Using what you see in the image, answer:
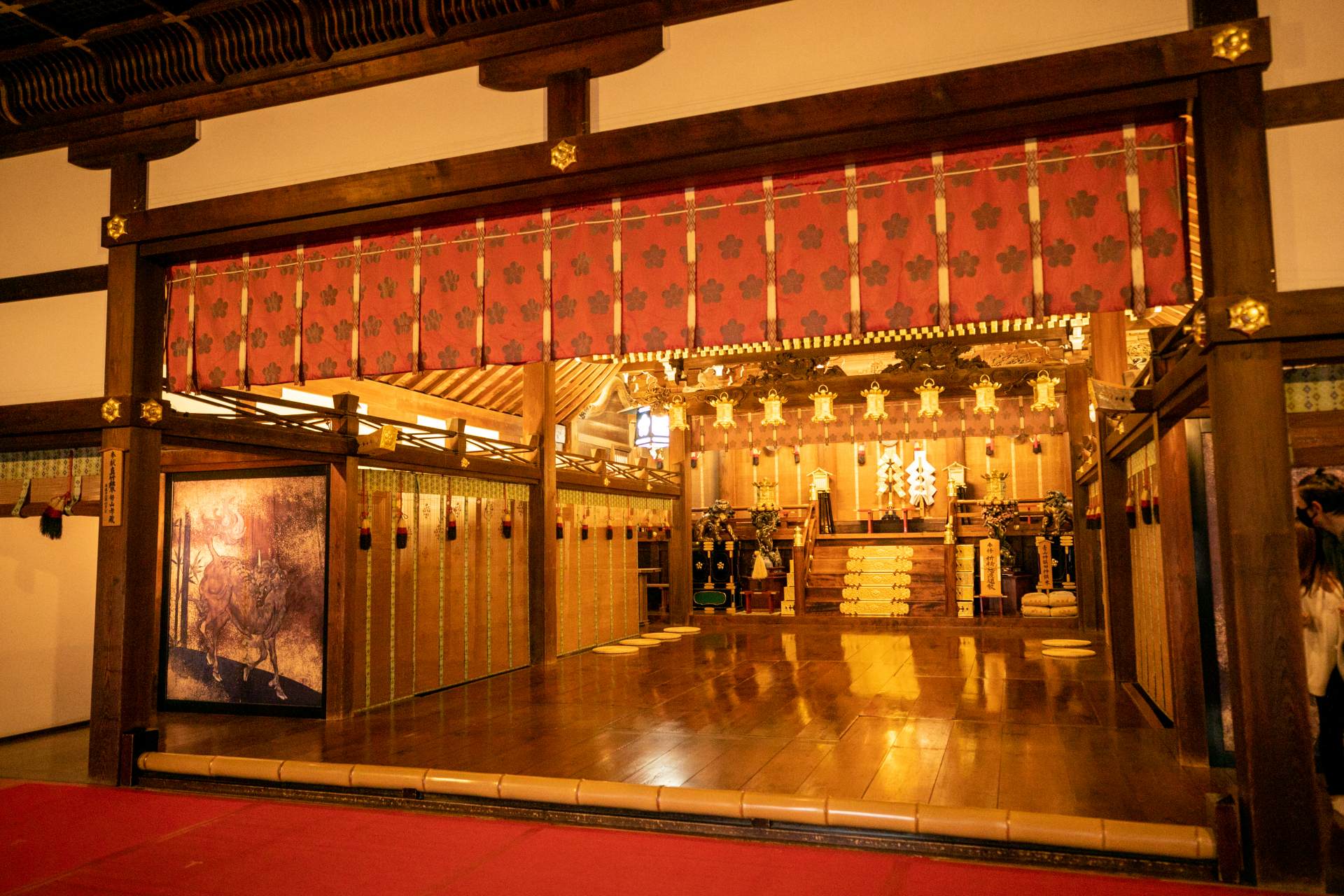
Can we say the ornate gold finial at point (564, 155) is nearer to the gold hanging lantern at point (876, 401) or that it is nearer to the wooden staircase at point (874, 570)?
the gold hanging lantern at point (876, 401)

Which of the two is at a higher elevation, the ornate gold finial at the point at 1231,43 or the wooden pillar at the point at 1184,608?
the ornate gold finial at the point at 1231,43

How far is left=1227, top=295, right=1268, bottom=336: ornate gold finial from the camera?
2932mm

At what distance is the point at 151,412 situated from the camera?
461cm

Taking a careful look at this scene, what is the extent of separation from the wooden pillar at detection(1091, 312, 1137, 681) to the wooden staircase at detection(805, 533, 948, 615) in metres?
5.25

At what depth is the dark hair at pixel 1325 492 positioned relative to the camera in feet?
11.5

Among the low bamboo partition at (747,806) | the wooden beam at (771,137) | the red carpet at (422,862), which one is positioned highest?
the wooden beam at (771,137)

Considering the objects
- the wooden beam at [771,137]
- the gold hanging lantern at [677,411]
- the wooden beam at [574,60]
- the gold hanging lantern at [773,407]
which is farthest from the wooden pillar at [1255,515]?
the gold hanging lantern at [677,411]

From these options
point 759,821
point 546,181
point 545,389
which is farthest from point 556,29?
Result: point 545,389

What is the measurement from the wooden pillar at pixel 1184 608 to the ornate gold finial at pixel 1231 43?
1.94 metres

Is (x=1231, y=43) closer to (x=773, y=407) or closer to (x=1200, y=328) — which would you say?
(x=1200, y=328)

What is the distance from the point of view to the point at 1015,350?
11609mm

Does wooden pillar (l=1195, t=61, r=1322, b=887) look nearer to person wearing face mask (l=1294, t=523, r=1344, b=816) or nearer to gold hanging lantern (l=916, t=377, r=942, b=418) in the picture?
person wearing face mask (l=1294, t=523, r=1344, b=816)

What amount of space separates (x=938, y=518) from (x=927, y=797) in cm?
1317

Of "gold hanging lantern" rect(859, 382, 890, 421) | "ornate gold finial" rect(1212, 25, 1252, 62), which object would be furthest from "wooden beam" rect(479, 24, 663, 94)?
"gold hanging lantern" rect(859, 382, 890, 421)
